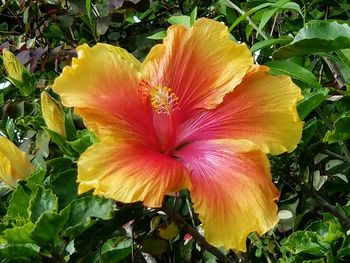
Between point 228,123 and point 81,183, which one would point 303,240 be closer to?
point 228,123

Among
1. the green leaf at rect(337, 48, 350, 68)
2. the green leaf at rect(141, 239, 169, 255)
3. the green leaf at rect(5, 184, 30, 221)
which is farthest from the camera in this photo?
the green leaf at rect(141, 239, 169, 255)

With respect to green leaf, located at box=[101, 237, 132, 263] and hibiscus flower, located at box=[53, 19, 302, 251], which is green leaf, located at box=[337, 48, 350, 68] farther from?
green leaf, located at box=[101, 237, 132, 263]

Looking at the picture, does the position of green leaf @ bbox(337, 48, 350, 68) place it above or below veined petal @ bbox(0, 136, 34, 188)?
above

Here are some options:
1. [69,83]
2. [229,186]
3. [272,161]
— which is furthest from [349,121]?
[69,83]

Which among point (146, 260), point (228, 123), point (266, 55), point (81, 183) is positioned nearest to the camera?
point (81, 183)

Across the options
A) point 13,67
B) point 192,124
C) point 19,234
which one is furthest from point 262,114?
point 13,67

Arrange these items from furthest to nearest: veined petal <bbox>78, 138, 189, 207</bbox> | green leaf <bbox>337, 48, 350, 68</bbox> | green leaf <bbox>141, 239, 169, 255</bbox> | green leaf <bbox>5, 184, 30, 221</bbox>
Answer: green leaf <bbox>141, 239, 169, 255</bbox> → green leaf <bbox>337, 48, 350, 68</bbox> → green leaf <bbox>5, 184, 30, 221</bbox> → veined petal <bbox>78, 138, 189, 207</bbox>

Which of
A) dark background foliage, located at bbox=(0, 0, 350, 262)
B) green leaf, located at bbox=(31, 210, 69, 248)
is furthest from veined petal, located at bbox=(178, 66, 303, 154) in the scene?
green leaf, located at bbox=(31, 210, 69, 248)
